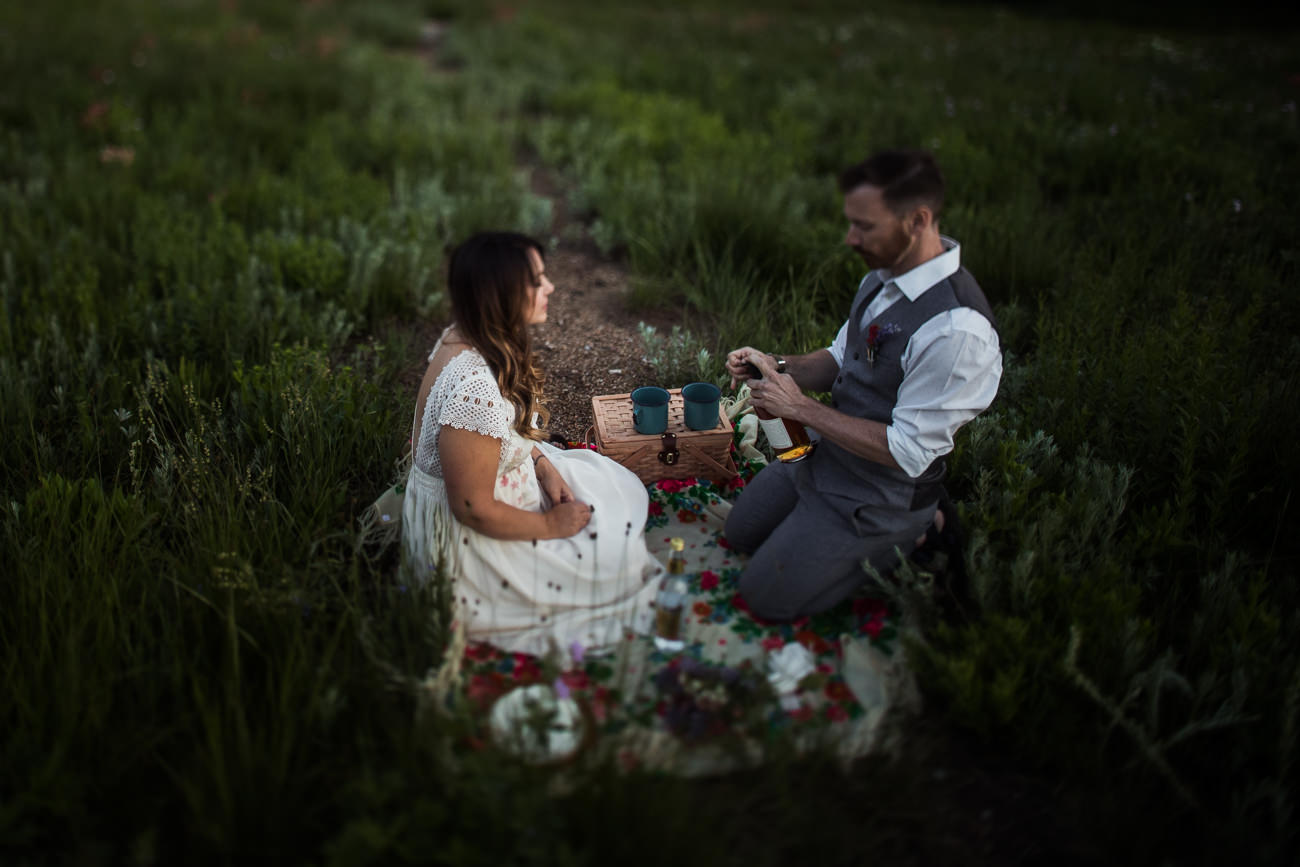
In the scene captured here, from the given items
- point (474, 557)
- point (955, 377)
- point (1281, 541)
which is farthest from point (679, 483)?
point (1281, 541)

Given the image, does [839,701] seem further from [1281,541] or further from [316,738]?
[1281,541]

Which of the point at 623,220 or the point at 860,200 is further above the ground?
the point at 860,200

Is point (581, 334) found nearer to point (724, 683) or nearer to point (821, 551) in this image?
point (821, 551)

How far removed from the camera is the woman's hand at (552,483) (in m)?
3.40

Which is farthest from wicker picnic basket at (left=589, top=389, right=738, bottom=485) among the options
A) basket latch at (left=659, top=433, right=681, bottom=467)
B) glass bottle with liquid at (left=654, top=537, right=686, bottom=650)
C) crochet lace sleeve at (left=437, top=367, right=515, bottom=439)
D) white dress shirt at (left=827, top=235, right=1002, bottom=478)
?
white dress shirt at (left=827, top=235, right=1002, bottom=478)

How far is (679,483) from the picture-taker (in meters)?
3.95

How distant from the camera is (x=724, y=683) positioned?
112 inches

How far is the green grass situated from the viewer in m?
2.38

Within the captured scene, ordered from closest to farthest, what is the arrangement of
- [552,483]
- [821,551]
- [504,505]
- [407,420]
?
[504,505], [821,551], [552,483], [407,420]

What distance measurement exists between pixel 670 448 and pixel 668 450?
12 mm

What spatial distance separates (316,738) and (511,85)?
339 inches

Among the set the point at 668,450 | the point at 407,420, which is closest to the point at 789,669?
the point at 668,450

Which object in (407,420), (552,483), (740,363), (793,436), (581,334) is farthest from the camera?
(581,334)

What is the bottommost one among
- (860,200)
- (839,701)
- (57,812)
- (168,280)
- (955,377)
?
(839,701)
